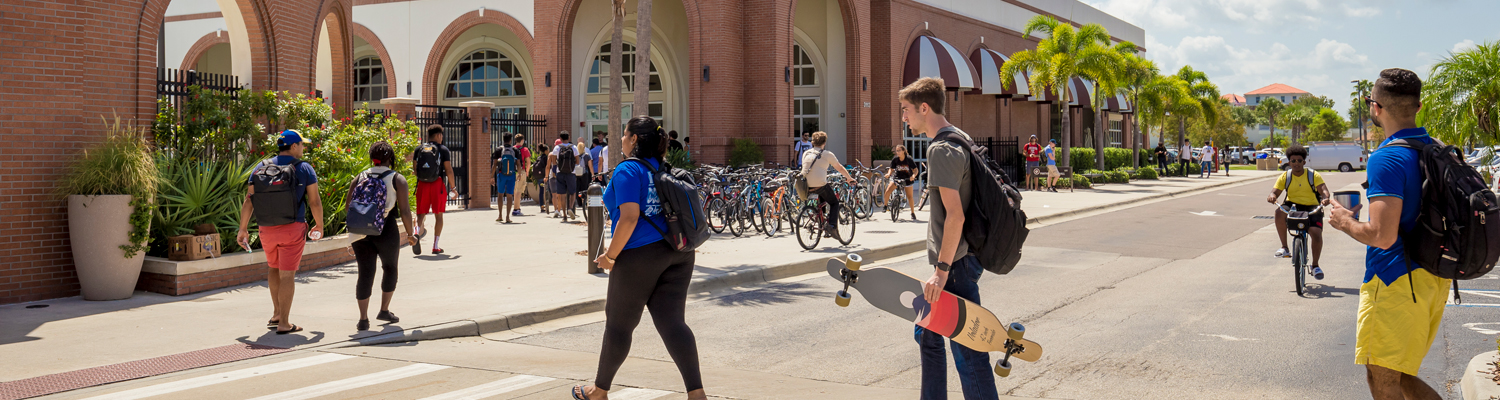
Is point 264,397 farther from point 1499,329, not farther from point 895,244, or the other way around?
point 895,244

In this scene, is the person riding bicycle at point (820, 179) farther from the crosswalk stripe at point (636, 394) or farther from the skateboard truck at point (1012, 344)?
the skateboard truck at point (1012, 344)

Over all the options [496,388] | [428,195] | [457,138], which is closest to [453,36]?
[457,138]

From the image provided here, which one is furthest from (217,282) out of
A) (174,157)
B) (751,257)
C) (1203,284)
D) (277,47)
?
(1203,284)

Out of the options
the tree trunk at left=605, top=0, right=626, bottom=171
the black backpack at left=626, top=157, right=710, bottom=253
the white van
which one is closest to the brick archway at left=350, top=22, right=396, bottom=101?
the tree trunk at left=605, top=0, right=626, bottom=171

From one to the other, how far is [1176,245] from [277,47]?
41.0ft

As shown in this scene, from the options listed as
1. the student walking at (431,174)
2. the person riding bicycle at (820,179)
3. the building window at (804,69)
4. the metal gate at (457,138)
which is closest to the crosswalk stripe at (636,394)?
the student walking at (431,174)

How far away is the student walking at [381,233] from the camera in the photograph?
793 centimetres

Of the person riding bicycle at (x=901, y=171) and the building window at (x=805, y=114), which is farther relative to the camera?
the building window at (x=805, y=114)

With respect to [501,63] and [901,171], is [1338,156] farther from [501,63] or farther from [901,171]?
[901,171]

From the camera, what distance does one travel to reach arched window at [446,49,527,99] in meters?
35.1

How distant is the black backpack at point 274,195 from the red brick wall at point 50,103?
3513mm

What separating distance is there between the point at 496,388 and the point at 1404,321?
4541 millimetres

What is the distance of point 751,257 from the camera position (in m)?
12.9

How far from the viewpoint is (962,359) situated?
182 inches
